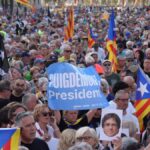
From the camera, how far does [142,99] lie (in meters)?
9.02

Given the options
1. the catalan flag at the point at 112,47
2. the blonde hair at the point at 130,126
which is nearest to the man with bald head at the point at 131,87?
the blonde hair at the point at 130,126

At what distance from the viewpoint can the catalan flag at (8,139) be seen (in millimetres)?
5500

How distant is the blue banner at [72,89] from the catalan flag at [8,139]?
8.12 ft

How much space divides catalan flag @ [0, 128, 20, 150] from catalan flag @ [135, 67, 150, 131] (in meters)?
3.40

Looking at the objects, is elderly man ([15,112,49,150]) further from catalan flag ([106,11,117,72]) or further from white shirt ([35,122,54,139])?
catalan flag ([106,11,117,72])

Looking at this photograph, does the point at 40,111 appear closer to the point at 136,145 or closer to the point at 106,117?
the point at 106,117

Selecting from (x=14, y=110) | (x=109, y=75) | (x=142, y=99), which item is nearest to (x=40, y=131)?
(x=14, y=110)

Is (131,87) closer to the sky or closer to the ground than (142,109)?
closer to the ground

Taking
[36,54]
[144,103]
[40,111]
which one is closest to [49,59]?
[36,54]

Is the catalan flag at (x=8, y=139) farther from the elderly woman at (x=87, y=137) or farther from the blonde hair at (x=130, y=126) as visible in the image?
the blonde hair at (x=130, y=126)

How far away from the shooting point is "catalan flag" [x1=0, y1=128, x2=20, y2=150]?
5500 mm

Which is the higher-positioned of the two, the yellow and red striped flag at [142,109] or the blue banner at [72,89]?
the blue banner at [72,89]

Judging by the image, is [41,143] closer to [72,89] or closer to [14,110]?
[14,110]

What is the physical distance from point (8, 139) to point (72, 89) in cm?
274
